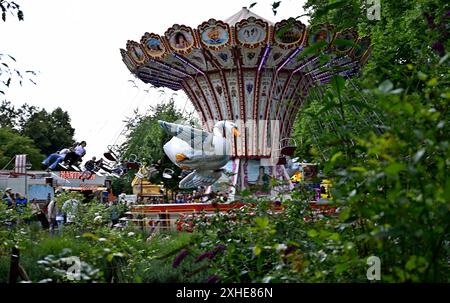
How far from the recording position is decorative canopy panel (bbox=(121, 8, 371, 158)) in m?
16.2

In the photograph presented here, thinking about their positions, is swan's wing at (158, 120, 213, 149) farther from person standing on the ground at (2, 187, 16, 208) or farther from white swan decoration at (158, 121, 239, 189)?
person standing on the ground at (2, 187, 16, 208)

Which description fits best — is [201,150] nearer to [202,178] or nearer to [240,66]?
[202,178]

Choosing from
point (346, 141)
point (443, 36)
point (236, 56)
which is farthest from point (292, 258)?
point (236, 56)

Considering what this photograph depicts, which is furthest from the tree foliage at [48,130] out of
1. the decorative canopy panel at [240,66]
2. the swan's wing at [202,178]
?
the swan's wing at [202,178]

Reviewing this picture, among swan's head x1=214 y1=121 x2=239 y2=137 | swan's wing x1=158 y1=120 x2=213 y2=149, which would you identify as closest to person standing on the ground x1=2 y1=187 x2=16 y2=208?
swan's wing x1=158 y1=120 x2=213 y2=149

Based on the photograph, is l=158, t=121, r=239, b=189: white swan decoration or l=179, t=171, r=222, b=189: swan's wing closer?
l=158, t=121, r=239, b=189: white swan decoration

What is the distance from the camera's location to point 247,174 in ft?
56.4

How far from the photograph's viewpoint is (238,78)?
17.4m

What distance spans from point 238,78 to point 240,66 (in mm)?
362

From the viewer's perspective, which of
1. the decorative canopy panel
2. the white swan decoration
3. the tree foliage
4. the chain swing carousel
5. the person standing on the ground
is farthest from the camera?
the tree foliage
